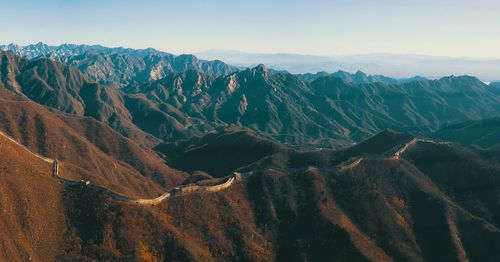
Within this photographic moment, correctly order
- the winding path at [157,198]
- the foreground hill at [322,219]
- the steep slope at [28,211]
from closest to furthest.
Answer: the steep slope at [28,211]
the foreground hill at [322,219]
the winding path at [157,198]

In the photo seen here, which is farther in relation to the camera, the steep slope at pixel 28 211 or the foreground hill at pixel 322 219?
the foreground hill at pixel 322 219

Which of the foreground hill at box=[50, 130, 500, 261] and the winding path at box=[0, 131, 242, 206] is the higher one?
the winding path at box=[0, 131, 242, 206]

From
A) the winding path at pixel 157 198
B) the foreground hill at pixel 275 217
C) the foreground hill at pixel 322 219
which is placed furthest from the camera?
the winding path at pixel 157 198

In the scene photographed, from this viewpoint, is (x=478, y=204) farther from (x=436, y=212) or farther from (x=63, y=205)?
(x=63, y=205)

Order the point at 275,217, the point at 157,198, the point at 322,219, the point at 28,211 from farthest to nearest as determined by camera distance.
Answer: the point at 275,217 → the point at 322,219 → the point at 157,198 → the point at 28,211

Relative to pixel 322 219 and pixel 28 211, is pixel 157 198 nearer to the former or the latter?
pixel 28 211

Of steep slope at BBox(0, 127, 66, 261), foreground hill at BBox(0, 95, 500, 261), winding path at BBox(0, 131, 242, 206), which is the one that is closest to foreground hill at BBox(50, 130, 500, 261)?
foreground hill at BBox(0, 95, 500, 261)

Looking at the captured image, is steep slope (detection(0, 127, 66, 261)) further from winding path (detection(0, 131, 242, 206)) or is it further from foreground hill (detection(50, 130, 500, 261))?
foreground hill (detection(50, 130, 500, 261))

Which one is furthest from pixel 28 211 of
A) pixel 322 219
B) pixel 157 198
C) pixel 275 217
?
pixel 322 219

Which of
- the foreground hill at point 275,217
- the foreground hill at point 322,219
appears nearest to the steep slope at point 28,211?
the foreground hill at point 275,217

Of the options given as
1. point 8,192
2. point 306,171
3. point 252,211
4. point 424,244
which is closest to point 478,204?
point 424,244

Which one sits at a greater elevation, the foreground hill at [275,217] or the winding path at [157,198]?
the winding path at [157,198]

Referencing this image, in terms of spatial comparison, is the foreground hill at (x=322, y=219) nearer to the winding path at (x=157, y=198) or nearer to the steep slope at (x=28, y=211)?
the winding path at (x=157, y=198)
